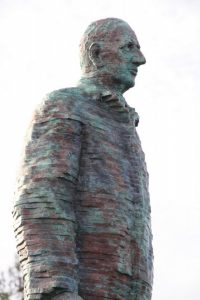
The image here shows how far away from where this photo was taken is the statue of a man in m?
9.29

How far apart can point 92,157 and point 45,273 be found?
1.28 metres

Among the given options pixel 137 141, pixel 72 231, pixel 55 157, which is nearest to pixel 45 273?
pixel 72 231

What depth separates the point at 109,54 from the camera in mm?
10391

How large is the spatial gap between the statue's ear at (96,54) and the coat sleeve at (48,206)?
782 millimetres

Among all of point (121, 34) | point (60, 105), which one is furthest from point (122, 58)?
point (60, 105)

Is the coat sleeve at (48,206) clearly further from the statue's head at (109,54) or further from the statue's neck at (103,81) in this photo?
the statue's head at (109,54)

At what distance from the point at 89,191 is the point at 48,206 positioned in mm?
479

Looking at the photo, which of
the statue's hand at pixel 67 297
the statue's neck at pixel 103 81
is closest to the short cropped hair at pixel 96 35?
the statue's neck at pixel 103 81

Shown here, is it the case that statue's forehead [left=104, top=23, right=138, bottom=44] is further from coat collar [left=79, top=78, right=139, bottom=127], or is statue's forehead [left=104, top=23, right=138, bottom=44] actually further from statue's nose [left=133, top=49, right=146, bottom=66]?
coat collar [left=79, top=78, right=139, bottom=127]

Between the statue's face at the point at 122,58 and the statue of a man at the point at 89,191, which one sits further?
the statue's face at the point at 122,58

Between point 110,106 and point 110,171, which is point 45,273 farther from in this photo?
point 110,106

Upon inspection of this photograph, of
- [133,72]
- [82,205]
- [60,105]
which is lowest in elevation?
[82,205]

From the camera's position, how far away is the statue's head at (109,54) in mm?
10383

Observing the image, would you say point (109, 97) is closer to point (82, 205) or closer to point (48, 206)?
point (82, 205)
